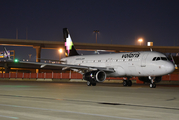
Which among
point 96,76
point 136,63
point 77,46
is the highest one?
point 77,46

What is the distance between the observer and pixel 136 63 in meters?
27.3

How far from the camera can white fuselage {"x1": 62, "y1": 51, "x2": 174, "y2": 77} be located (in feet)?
83.8

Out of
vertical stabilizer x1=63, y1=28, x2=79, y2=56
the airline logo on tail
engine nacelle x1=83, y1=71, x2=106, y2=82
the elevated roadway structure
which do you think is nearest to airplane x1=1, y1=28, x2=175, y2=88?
engine nacelle x1=83, y1=71, x2=106, y2=82

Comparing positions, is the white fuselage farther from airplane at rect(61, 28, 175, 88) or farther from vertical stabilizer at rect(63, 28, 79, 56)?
vertical stabilizer at rect(63, 28, 79, 56)

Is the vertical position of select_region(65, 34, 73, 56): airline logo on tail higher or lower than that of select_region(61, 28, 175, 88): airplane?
higher

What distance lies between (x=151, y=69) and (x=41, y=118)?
1922 centimetres

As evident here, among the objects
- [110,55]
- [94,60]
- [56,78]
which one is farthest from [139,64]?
[56,78]

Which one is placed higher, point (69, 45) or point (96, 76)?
point (69, 45)

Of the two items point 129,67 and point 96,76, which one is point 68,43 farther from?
point 129,67

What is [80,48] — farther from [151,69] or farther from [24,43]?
[151,69]

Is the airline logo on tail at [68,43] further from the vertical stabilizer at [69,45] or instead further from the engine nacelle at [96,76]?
the engine nacelle at [96,76]

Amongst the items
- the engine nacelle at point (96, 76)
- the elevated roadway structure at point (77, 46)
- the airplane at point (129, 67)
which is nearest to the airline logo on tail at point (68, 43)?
the airplane at point (129, 67)

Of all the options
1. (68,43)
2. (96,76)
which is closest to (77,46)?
(68,43)

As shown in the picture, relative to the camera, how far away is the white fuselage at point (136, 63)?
2553cm
